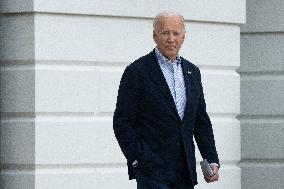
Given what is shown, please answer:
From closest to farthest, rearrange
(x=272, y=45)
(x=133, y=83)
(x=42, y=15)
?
(x=133, y=83) → (x=42, y=15) → (x=272, y=45)

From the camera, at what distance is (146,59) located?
7172 millimetres

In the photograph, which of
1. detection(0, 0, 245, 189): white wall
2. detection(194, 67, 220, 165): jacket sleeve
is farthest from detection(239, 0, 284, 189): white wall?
detection(194, 67, 220, 165): jacket sleeve

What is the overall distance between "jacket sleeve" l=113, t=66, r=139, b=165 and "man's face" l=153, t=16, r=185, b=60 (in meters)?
0.23

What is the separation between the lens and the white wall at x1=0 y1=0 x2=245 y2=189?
9.50 metres

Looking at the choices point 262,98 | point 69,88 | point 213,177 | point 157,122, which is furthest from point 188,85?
point 262,98

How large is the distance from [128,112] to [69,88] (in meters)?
2.60

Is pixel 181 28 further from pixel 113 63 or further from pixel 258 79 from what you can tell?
pixel 258 79

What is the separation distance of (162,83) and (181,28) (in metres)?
0.33

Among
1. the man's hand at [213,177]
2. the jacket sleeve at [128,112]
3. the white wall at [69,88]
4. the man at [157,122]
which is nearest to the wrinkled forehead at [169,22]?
the man at [157,122]

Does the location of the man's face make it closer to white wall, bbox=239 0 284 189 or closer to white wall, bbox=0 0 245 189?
white wall, bbox=0 0 245 189

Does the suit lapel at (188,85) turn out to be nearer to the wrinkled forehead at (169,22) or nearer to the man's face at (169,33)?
the man's face at (169,33)

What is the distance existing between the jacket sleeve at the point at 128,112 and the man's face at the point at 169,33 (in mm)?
234

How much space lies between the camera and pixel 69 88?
9.61m

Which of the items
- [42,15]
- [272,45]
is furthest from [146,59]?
[272,45]
